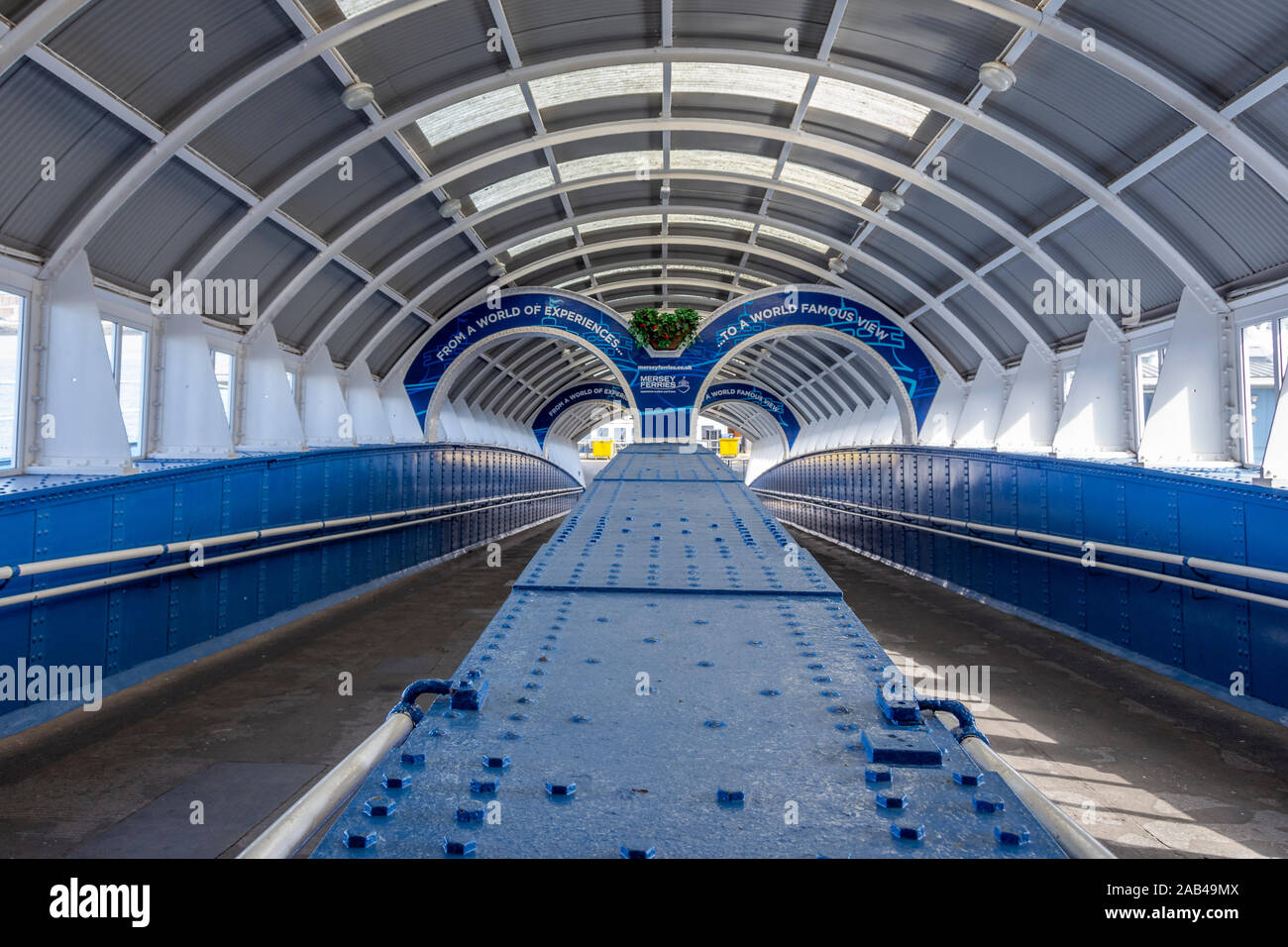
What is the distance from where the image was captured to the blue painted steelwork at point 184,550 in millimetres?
5809

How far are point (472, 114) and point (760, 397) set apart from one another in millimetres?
28940

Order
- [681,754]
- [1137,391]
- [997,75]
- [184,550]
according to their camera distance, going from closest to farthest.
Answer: [681,754], [184,550], [997,75], [1137,391]

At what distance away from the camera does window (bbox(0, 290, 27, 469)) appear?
30.2ft

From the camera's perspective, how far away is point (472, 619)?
33.5 ft

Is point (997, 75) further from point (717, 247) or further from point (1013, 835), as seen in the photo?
point (717, 247)

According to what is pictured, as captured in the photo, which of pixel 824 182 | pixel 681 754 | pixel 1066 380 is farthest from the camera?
pixel 824 182

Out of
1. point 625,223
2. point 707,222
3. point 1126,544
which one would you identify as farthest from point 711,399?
point 1126,544

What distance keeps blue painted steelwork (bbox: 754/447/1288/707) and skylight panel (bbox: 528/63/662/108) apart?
28.7 ft

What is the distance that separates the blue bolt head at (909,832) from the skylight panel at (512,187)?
17457 mm

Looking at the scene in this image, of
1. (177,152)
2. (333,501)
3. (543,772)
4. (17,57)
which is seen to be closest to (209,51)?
(177,152)

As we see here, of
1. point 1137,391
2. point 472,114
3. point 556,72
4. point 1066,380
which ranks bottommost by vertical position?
point 1137,391

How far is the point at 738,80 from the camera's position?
14203mm

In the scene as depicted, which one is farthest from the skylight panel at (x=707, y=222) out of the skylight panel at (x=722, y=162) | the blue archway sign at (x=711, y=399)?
the blue archway sign at (x=711, y=399)

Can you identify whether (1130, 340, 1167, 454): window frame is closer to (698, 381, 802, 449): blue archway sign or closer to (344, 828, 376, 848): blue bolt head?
(344, 828, 376, 848): blue bolt head
